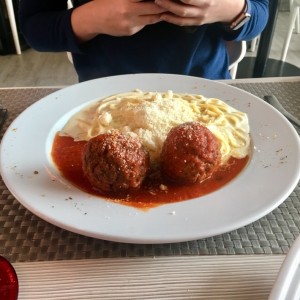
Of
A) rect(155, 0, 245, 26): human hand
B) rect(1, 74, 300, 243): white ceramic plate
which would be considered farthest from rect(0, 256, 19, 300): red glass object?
rect(155, 0, 245, 26): human hand

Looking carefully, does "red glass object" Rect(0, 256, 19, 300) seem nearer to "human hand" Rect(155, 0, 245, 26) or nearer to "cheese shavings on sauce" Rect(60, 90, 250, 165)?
"cheese shavings on sauce" Rect(60, 90, 250, 165)

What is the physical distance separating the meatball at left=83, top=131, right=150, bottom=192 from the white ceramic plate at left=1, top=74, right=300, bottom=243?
0.04m

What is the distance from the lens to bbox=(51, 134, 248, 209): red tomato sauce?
76 centimetres

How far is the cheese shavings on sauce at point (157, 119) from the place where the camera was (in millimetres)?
919

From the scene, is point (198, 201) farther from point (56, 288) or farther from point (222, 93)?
point (222, 93)

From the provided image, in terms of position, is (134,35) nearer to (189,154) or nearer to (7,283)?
(189,154)

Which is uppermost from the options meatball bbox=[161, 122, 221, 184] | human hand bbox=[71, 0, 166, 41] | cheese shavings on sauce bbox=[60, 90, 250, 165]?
human hand bbox=[71, 0, 166, 41]

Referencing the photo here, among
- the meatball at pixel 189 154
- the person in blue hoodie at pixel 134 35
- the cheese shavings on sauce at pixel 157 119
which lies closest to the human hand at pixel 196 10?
the person in blue hoodie at pixel 134 35

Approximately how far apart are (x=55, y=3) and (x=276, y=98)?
3.09 feet

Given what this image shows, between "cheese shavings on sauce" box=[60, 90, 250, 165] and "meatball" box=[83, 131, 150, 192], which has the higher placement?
"meatball" box=[83, 131, 150, 192]

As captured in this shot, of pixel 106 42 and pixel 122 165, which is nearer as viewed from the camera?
pixel 122 165

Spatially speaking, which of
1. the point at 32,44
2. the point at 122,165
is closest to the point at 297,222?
the point at 122,165

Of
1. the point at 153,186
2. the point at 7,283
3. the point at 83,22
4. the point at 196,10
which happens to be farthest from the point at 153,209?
the point at 83,22

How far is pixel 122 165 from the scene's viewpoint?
29.2 inches
